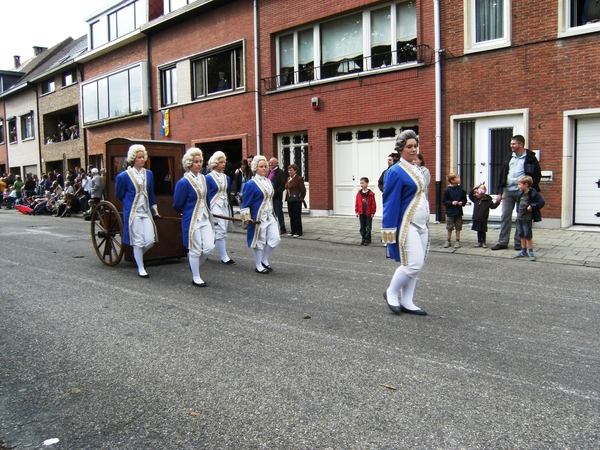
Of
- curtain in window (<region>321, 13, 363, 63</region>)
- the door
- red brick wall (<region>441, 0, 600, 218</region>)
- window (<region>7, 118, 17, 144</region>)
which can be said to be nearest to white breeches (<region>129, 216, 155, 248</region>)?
the door

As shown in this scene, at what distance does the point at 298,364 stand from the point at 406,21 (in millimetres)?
12777

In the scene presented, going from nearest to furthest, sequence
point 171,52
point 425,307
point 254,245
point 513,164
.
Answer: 1. point 425,307
2. point 254,245
3. point 513,164
4. point 171,52

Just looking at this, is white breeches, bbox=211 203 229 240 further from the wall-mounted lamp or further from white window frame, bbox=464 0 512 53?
the wall-mounted lamp

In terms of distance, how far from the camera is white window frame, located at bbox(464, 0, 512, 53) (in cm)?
1266

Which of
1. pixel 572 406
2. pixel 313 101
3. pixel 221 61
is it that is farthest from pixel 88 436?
pixel 221 61

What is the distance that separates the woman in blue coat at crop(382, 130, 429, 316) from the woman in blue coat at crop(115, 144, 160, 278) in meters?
3.99

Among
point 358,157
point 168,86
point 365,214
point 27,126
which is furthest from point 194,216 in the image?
point 27,126

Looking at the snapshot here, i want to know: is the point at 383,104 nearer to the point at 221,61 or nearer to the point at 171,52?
the point at 221,61

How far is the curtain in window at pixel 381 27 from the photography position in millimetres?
15375

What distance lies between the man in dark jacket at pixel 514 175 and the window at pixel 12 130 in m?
37.4

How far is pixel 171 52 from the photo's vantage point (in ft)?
74.8

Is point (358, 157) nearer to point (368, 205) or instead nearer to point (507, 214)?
point (368, 205)

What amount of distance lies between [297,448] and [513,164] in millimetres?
8177

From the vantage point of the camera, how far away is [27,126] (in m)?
37.5
